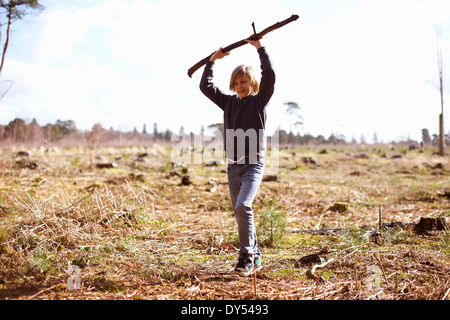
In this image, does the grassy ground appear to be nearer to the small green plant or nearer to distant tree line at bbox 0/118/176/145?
the small green plant

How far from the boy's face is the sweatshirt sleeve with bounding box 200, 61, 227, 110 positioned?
20cm

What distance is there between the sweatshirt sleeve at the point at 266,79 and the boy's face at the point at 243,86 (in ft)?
0.53

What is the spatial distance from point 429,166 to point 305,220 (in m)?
12.3

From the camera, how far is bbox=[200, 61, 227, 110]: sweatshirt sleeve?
318 cm

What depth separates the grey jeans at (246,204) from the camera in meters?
2.80

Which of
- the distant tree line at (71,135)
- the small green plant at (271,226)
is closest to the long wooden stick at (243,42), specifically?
the small green plant at (271,226)

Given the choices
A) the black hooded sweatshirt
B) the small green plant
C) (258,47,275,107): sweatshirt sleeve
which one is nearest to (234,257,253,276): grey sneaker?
the black hooded sweatshirt

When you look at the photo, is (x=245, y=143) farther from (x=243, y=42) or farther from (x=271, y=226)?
(x=271, y=226)

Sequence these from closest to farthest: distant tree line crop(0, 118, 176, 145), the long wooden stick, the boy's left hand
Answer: the long wooden stick → the boy's left hand → distant tree line crop(0, 118, 176, 145)

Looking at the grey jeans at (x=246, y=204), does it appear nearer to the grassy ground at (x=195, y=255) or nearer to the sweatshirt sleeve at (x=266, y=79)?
the grassy ground at (x=195, y=255)

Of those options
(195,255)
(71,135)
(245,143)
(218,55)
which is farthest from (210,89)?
(71,135)

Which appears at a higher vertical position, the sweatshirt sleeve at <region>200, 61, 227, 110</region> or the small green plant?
the sweatshirt sleeve at <region>200, 61, 227, 110</region>
